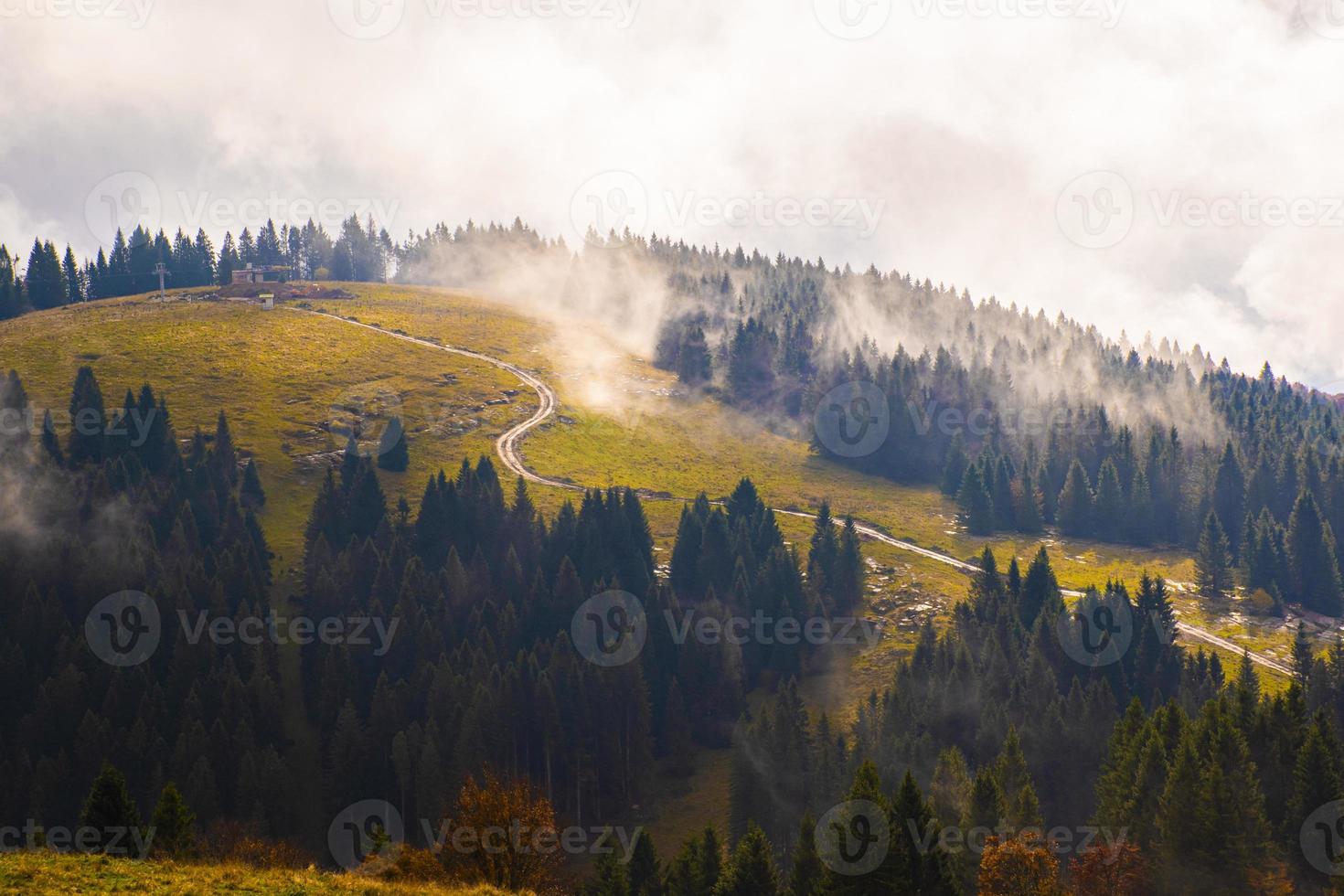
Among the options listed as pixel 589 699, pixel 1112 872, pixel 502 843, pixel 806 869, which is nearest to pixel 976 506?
pixel 589 699

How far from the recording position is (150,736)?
101375 mm

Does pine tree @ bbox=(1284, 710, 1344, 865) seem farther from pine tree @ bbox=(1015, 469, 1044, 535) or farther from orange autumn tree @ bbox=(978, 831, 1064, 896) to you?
pine tree @ bbox=(1015, 469, 1044, 535)

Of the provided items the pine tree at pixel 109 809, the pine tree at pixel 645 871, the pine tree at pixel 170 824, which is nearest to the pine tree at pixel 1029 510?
the pine tree at pixel 645 871

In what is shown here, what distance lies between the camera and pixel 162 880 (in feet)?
141

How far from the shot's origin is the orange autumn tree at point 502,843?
60375mm

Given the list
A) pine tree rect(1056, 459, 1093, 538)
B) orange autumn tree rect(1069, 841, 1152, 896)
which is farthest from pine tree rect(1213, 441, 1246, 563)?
orange autumn tree rect(1069, 841, 1152, 896)

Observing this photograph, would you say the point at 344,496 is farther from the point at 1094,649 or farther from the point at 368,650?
the point at 1094,649

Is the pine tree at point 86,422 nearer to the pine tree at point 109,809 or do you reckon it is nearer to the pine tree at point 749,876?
the pine tree at point 109,809

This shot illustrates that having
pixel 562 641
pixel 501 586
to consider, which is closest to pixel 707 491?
pixel 501 586

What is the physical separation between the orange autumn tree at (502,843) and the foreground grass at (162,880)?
1316cm

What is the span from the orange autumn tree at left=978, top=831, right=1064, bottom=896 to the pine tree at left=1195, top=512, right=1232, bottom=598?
113m

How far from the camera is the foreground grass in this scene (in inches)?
1594

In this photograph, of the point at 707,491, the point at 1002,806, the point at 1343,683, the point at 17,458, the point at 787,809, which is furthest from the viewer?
the point at 707,491

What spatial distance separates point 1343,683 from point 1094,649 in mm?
24240
